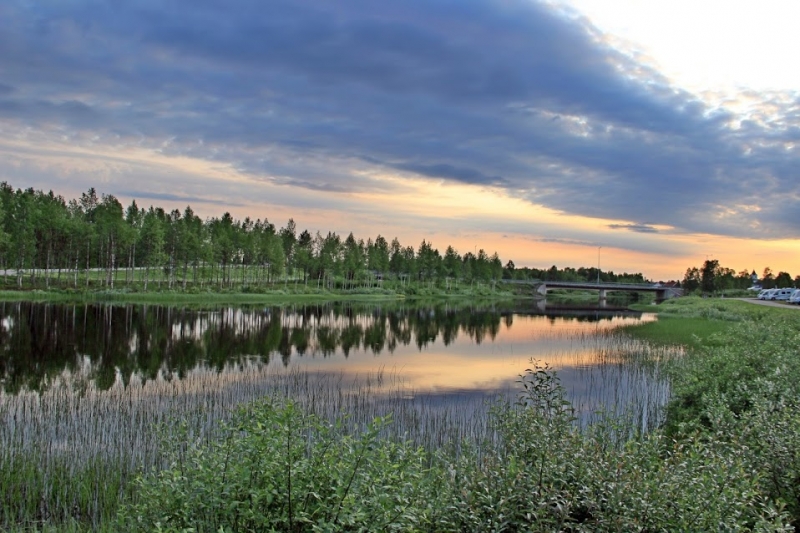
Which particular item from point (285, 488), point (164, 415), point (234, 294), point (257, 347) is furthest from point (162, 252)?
point (285, 488)

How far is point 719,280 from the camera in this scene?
166m

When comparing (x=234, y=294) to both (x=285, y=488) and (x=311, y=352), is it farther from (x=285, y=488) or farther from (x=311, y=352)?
(x=285, y=488)

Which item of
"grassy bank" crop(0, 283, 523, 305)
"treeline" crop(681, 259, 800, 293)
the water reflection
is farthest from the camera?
"treeline" crop(681, 259, 800, 293)

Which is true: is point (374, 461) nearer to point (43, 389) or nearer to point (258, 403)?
point (258, 403)

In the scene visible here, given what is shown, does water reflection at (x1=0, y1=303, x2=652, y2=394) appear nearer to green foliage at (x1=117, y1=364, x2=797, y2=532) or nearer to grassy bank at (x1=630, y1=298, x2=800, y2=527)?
grassy bank at (x1=630, y1=298, x2=800, y2=527)

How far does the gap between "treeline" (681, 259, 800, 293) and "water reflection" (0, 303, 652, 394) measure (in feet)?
399

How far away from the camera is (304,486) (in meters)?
6.48

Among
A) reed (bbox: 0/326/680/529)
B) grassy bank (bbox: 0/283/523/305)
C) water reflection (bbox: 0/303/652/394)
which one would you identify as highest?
reed (bbox: 0/326/680/529)

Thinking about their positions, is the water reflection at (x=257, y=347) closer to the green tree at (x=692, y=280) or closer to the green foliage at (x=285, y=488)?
the green foliage at (x=285, y=488)

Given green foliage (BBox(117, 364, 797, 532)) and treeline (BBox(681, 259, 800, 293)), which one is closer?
green foliage (BBox(117, 364, 797, 532))

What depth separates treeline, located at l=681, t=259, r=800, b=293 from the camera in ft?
536

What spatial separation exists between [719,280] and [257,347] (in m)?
164

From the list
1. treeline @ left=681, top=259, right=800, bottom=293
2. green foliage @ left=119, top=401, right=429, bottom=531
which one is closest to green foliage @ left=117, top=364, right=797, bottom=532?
green foliage @ left=119, top=401, right=429, bottom=531

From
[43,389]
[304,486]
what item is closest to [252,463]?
[304,486]
